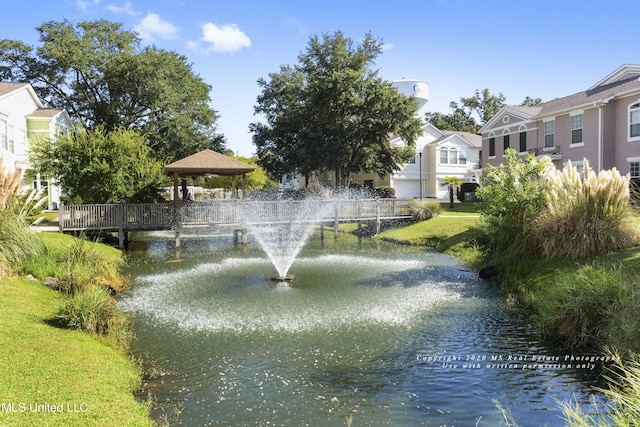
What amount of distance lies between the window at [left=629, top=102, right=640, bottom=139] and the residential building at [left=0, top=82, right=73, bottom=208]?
1302 inches

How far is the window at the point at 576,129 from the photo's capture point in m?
31.5

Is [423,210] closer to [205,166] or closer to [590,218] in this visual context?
[205,166]

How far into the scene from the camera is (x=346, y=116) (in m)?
37.7

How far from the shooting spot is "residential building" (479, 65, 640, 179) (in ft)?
92.9

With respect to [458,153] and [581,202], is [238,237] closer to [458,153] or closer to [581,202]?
[581,202]

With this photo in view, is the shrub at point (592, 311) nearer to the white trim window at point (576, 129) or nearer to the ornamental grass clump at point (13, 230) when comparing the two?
the ornamental grass clump at point (13, 230)

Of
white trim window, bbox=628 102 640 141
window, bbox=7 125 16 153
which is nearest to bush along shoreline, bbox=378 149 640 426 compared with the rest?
white trim window, bbox=628 102 640 141

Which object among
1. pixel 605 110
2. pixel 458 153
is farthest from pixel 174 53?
pixel 605 110

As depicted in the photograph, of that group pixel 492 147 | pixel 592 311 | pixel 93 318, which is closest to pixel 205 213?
pixel 93 318

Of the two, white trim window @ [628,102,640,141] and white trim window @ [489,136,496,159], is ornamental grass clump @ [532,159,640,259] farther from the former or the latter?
white trim window @ [489,136,496,159]

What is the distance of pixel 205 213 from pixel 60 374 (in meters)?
18.1

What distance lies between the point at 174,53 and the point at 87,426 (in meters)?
45.2

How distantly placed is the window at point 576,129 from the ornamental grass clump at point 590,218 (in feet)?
70.7

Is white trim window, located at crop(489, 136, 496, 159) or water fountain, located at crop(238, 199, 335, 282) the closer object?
water fountain, located at crop(238, 199, 335, 282)
